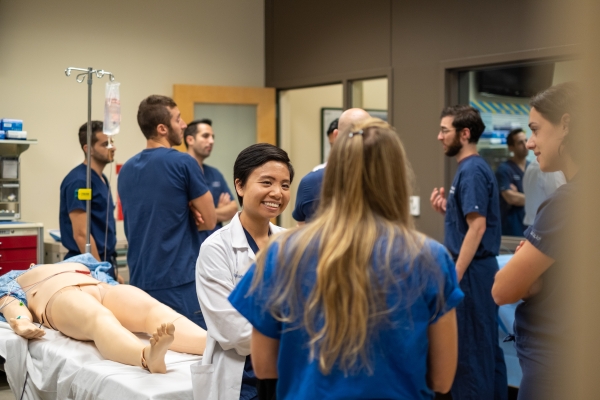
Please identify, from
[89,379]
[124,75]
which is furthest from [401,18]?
[89,379]

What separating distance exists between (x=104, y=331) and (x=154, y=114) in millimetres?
1024

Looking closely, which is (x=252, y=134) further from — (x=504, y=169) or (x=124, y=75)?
(x=504, y=169)

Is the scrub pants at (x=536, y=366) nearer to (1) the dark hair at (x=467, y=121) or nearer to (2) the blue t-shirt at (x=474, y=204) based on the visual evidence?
(2) the blue t-shirt at (x=474, y=204)

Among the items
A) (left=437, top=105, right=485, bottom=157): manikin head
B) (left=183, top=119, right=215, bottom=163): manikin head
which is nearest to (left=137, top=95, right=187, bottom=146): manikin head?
(left=183, top=119, right=215, bottom=163): manikin head

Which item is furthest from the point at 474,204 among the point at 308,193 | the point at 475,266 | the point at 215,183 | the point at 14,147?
the point at 14,147

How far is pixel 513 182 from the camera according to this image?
4.60 meters

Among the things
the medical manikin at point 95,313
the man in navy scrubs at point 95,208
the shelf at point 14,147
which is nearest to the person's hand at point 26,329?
the medical manikin at point 95,313

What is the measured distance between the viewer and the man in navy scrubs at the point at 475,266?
9.82 feet

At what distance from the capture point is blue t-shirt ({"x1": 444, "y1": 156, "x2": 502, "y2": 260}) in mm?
2990

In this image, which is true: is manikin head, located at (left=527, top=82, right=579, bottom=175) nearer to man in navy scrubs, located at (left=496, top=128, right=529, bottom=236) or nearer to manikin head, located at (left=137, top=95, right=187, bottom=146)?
manikin head, located at (left=137, top=95, right=187, bottom=146)

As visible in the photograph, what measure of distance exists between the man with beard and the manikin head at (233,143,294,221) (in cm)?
94

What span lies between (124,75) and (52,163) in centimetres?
91

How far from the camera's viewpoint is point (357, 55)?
16.3 ft

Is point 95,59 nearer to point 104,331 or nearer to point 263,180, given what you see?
point 104,331
